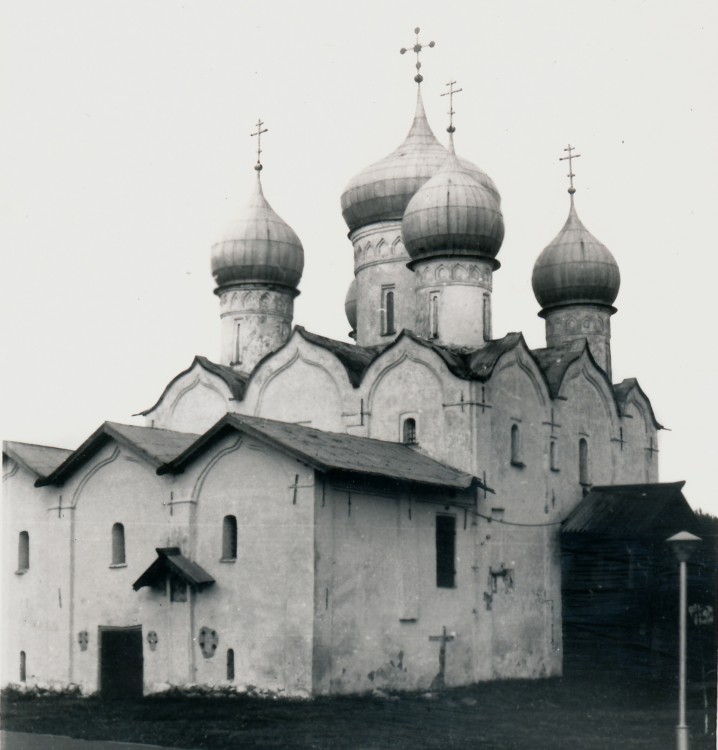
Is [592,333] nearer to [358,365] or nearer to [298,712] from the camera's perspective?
[358,365]

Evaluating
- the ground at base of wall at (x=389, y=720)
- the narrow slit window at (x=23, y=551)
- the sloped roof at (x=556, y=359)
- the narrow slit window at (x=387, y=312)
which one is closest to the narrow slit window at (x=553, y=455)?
the sloped roof at (x=556, y=359)

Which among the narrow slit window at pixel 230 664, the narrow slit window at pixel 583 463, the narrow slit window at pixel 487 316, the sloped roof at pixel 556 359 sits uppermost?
the narrow slit window at pixel 487 316

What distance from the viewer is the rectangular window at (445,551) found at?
2144 cm

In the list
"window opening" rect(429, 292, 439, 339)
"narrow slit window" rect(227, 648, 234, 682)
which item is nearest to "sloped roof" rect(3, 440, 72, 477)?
"narrow slit window" rect(227, 648, 234, 682)

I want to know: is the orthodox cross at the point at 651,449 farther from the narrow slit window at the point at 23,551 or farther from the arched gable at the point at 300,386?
the narrow slit window at the point at 23,551

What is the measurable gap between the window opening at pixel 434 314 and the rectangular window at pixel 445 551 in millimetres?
4390

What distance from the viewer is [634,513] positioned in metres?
23.8

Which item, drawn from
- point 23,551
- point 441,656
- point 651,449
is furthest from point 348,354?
point 651,449

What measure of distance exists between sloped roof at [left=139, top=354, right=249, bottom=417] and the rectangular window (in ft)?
18.5

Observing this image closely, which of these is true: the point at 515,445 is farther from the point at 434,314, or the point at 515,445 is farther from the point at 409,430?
the point at 434,314

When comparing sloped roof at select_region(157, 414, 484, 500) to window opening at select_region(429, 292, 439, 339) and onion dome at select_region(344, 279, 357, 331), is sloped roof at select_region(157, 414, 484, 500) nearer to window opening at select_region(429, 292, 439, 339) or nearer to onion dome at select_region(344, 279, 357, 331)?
window opening at select_region(429, 292, 439, 339)

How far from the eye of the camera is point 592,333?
28.5 m

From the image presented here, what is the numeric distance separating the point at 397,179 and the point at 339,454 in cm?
922

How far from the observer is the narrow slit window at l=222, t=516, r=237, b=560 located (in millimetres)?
19703
